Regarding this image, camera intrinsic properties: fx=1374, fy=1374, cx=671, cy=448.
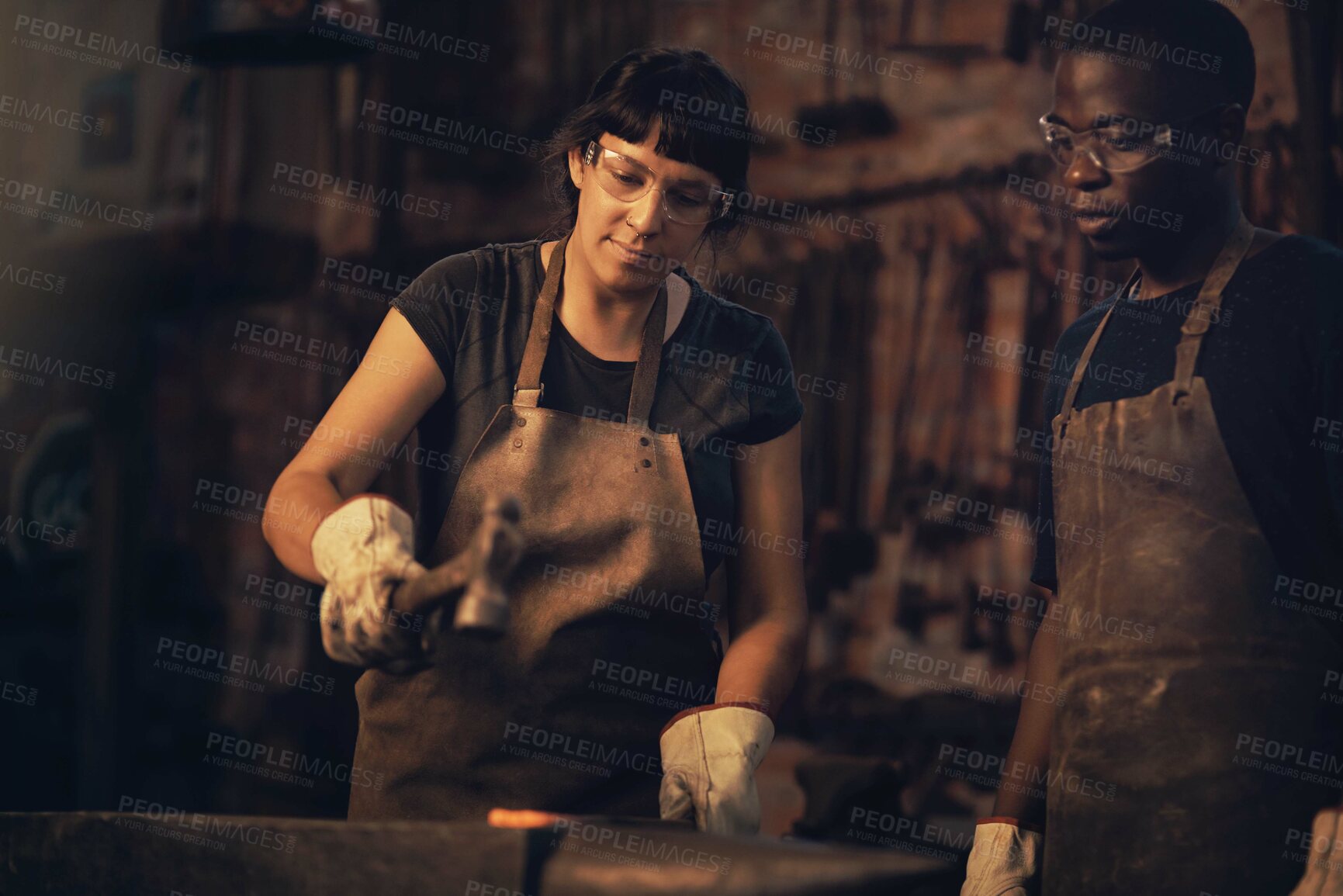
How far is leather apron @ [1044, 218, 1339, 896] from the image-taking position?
2186mm

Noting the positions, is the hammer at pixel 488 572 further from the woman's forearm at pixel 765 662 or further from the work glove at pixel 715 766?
the woman's forearm at pixel 765 662

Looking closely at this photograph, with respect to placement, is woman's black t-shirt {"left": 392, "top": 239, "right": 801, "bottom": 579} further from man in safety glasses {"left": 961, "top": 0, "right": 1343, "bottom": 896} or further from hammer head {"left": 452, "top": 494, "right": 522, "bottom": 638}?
hammer head {"left": 452, "top": 494, "right": 522, "bottom": 638}

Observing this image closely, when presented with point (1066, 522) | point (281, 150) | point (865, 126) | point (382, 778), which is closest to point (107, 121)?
point (281, 150)

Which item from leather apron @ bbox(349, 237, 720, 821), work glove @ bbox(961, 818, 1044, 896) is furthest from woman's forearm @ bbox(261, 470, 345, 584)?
work glove @ bbox(961, 818, 1044, 896)

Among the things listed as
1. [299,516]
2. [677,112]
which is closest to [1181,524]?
[677,112]

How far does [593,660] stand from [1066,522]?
88 centimetres

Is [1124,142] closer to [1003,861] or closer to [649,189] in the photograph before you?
[649,189]

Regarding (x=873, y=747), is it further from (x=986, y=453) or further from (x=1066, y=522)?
(x=1066, y=522)

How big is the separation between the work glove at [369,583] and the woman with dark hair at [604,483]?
24 centimetres

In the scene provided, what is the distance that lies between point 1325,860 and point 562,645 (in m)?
1.22

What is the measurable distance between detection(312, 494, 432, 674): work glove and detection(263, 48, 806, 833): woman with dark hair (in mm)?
237

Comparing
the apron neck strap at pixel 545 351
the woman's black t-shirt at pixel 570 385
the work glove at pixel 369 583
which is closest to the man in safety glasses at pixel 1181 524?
the woman's black t-shirt at pixel 570 385

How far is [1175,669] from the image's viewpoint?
2285 mm

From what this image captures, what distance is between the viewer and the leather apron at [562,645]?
7.68 feet
